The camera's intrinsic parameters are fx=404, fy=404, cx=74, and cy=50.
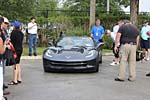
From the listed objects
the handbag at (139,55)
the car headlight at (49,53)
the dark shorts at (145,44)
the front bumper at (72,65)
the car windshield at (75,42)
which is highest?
the car windshield at (75,42)

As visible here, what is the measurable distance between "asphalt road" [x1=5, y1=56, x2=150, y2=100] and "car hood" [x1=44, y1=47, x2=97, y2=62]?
51cm

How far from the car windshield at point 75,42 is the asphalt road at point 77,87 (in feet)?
3.58

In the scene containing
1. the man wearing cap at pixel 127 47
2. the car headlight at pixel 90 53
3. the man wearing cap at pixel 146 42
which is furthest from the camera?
the man wearing cap at pixel 146 42

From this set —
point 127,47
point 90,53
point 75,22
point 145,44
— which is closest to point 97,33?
point 145,44

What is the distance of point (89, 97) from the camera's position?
9.04 m

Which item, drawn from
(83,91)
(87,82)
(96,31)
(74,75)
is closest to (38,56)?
(96,31)

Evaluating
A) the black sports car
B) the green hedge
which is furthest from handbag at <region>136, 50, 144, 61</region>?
the green hedge

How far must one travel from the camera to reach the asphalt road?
9.15 metres

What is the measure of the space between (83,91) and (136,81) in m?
2.44

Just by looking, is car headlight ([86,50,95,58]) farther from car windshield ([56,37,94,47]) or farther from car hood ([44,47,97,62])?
car windshield ([56,37,94,47])

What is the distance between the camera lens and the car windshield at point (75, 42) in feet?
46.5

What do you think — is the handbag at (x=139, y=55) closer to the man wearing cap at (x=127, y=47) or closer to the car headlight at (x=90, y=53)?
the car headlight at (x=90, y=53)

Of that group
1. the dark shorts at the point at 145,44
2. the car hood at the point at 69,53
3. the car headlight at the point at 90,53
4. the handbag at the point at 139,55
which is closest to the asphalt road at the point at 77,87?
the car hood at the point at 69,53

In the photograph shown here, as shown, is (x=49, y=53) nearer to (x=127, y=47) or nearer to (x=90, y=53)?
(x=90, y=53)
